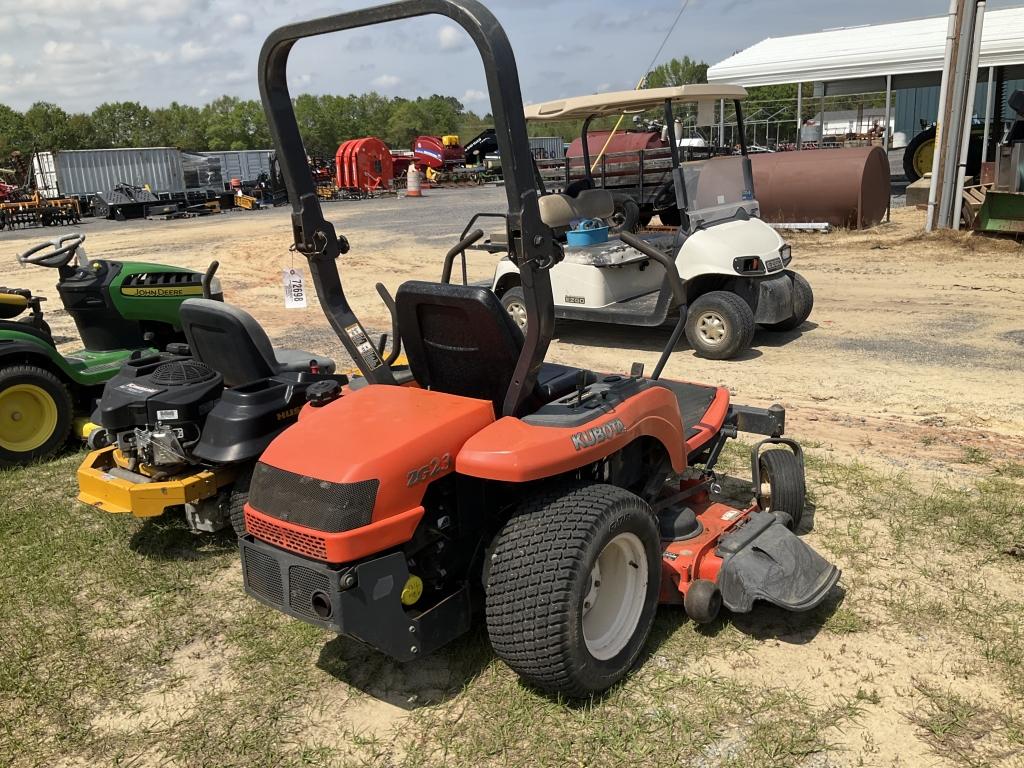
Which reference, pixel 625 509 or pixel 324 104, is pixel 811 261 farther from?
pixel 324 104

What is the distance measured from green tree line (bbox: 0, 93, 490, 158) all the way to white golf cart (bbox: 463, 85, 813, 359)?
48198 mm

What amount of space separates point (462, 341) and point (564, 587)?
2.79 feet

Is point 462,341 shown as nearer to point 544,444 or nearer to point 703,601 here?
point 544,444

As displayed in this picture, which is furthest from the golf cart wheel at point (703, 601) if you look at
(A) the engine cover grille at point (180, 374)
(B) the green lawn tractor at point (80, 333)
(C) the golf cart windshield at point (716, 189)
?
(C) the golf cart windshield at point (716, 189)

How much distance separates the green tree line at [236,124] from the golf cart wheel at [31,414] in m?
50.9

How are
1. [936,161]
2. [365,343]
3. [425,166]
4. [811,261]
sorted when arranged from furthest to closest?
[425,166] → [936,161] → [811,261] → [365,343]

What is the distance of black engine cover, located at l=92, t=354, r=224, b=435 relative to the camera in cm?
368

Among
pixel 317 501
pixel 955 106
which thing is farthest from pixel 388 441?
pixel 955 106

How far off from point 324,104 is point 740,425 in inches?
2824

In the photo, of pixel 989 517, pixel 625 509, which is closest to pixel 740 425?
pixel 989 517

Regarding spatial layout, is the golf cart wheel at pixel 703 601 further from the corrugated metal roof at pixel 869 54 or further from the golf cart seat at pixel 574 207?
the corrugated metal roof at pixel 869 54

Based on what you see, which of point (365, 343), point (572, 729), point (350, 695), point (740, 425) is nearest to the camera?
point (572, 729)

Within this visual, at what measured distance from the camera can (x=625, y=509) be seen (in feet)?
8.85

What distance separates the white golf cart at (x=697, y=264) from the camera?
6.73 m
